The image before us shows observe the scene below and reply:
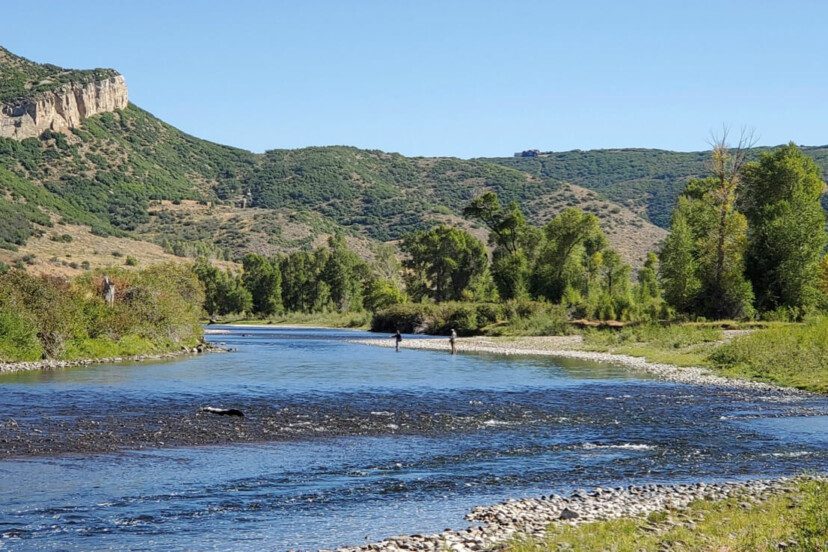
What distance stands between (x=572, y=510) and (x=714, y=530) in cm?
279

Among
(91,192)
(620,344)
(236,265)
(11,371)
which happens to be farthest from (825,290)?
(91,192)

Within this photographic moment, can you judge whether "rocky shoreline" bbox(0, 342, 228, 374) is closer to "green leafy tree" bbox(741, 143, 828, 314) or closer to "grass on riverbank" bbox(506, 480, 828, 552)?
"grass on riverbank" bbox(506, 480, 828, 552)

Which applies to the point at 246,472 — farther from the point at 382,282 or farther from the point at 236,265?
the point at 236,265

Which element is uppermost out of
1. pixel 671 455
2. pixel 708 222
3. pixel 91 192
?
pixel 91 192

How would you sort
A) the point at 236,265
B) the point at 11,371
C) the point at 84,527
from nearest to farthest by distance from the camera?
the point at 84,527
the point at 11,371
the point at 236,265

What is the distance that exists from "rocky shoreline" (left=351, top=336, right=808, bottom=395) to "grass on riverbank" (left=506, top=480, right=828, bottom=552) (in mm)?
21686

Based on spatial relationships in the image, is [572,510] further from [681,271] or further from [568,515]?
[681,271]

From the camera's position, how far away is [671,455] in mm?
21906

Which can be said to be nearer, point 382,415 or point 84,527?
point 84,527

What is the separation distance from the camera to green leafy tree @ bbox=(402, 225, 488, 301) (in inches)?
4724

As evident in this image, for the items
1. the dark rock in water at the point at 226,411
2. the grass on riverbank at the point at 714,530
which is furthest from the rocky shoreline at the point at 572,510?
the dark rock in water at the point at 226,411

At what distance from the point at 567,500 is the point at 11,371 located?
1328 inches

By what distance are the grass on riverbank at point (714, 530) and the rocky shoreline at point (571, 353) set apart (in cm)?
2169

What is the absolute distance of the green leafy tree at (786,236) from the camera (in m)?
65.8
